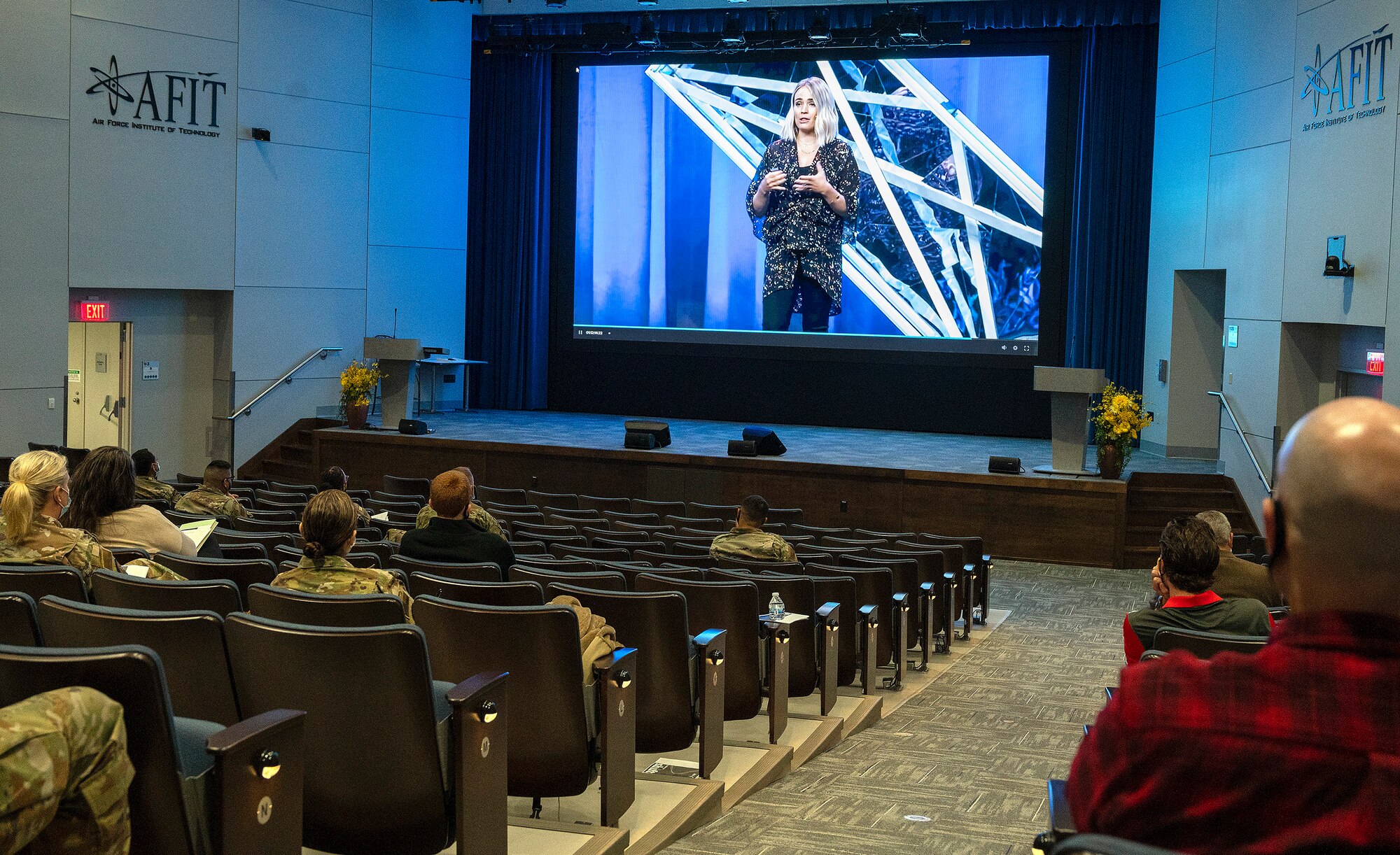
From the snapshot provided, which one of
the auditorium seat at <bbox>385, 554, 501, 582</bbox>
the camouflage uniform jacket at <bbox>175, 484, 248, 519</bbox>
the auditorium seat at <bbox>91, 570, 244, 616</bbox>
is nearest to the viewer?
the auditorium seat at <bbox>91, 570, 244, 616</bbox>

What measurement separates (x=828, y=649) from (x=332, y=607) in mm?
2863

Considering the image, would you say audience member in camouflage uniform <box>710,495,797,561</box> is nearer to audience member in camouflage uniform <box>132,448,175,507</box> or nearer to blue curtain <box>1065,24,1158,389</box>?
audience member in camouflage uniform <box>132,448,175,507</box>

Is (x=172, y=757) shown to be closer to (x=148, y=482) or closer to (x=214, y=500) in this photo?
(x=214, y=500)

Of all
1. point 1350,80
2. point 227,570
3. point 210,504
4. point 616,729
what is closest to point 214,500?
point 210,504

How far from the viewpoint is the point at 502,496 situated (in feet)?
33.6

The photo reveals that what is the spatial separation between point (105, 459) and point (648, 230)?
12.9m

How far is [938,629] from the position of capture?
8047mm

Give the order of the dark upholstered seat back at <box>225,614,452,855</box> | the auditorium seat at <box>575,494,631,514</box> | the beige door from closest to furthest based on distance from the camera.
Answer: the dark upholstered seat back at <box>225,614,452,855</box> < the auditorium seat at <box>575,494,631,514</box> < the beige door

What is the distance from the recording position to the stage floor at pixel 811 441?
13.0m

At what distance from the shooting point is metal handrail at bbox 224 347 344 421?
14628 mm

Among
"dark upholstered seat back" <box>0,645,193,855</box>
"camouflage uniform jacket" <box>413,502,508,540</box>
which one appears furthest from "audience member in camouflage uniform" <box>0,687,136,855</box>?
"camouflage uniform jacket" <box>413,502,508,540</box>

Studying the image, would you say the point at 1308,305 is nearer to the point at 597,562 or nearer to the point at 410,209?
the point at 597,562

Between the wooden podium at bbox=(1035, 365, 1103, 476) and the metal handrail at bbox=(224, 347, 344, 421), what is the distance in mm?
8785

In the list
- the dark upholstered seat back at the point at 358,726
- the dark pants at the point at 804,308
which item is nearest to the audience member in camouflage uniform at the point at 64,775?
the dark upholstered seat back at the point at 358,726
